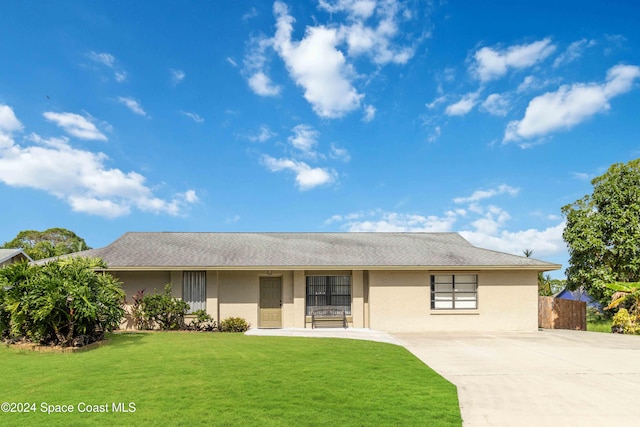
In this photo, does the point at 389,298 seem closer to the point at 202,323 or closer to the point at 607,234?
the point at 202,323

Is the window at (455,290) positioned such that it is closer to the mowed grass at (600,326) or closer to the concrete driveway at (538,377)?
the concrete driveway at (538,377)

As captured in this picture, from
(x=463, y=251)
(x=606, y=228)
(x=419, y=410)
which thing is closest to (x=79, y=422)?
(x=419, y=410)

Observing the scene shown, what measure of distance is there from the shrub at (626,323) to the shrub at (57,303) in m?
21.1

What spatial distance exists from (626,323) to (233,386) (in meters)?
19.5

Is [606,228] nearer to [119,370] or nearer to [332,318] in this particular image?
[332,318]

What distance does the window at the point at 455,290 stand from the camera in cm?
1892

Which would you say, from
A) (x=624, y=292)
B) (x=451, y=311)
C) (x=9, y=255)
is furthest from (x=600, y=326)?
(x=9, y=255)

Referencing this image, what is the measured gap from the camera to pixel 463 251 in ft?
66.8

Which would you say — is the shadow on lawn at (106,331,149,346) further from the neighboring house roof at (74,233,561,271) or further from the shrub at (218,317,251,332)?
the shrub at (218,317,251,332)

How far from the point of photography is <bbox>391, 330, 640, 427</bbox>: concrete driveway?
697 centimetres

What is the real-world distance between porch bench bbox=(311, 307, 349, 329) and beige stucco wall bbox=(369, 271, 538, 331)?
1247mm

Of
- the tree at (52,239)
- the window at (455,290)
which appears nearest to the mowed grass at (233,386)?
the window at (455,290)

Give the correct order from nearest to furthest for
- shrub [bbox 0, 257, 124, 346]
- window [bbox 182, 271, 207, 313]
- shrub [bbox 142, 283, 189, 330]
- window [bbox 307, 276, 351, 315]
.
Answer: shrub [bbox 0, 257, 124, 346]
shrub [bbox 142, 283, 189, 330]
window [bbox 182, 271, 207, 313]
window [bbox 307, 276, 351, 315]

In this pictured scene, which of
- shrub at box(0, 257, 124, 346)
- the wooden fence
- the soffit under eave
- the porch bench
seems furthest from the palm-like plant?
shrub at box(0, 257, 124, 346)
